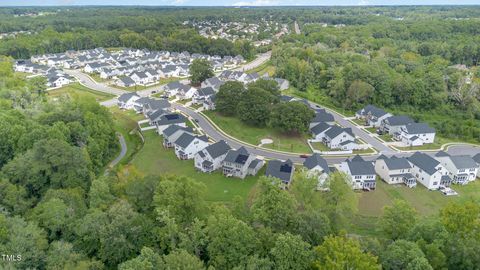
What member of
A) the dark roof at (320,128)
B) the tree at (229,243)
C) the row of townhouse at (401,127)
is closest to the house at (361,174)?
the dark roof at (320,128)

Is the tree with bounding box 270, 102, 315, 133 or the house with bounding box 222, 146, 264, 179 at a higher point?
the tree with bounding box 270, 102, 315, 133

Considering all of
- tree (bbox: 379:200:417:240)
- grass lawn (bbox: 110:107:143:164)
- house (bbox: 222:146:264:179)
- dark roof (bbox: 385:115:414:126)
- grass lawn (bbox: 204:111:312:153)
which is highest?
tree (bbox: 379:200:417:240)

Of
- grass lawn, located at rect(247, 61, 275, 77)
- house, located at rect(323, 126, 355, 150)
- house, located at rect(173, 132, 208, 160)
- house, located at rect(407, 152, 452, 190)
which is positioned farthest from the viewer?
grass lawn, located at rect(247, 61, 275, 77)

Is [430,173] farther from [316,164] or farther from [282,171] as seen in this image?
[282,171]

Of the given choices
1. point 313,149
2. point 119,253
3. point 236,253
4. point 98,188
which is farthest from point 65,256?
point 313,149

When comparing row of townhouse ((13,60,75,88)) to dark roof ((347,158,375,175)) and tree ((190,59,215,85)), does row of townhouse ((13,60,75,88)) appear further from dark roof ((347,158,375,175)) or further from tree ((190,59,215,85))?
dark roof ((347,158,375,175))

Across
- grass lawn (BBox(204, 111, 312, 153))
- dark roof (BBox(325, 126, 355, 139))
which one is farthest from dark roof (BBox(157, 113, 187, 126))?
dark roof (BBox(325, 126, 355, 139))

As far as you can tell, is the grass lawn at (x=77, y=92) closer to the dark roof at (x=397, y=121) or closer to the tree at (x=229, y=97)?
the tree at (x=229, y=97)

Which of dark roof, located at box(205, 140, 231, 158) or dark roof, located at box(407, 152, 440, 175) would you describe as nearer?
dark roof, located at box(407, 152, 440, 175)
